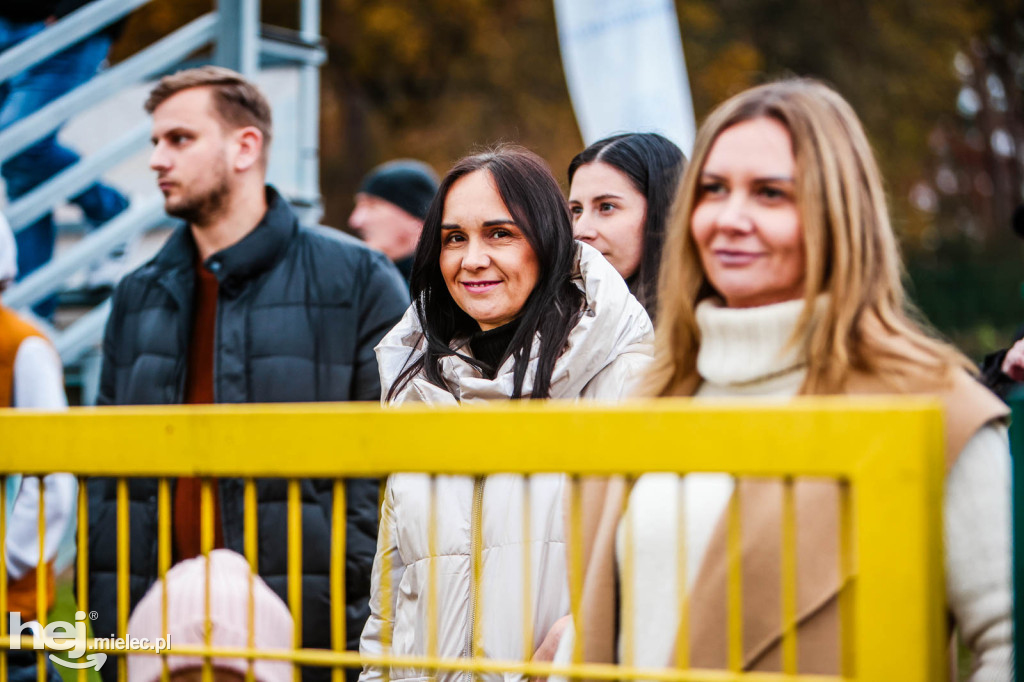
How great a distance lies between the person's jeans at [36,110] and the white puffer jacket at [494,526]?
3.70m

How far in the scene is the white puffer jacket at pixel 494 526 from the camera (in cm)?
242

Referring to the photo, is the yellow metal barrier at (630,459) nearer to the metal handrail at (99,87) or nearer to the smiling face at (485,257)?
the smiling face at (485,257)

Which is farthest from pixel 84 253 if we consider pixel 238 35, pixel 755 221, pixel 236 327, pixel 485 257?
pixel 755 221

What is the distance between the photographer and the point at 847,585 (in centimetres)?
133

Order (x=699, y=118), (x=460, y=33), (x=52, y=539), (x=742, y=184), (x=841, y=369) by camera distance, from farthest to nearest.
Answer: (x=699, y=118), (x=460, y=33), (x=52, y=539), (x=742, y=184), (x=841, y=369)

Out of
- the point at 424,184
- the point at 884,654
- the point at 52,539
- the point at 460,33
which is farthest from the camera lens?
the point at 460,33

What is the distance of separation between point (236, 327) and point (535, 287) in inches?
45.7

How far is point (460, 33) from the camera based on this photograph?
1683 centimetres

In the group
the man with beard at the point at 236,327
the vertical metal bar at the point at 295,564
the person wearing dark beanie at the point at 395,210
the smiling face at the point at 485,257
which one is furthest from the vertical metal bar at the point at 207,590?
the person wearing dark beanie at the point at 395,210

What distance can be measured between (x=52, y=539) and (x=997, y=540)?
2530mm

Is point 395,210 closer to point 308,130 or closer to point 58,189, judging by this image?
point 308,130

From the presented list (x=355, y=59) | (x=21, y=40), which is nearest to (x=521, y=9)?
(x=355, y=59)

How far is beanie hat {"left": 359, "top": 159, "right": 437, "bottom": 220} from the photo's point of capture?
559cm

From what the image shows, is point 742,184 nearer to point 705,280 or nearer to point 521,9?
point 705,280
